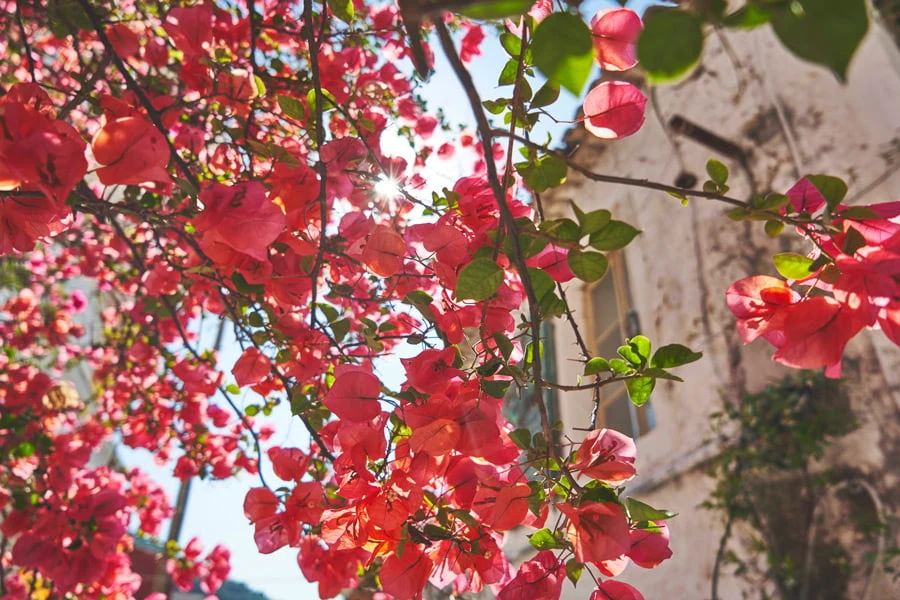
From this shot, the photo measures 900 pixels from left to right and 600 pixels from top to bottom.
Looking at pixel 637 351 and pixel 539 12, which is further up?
pixel 539 12

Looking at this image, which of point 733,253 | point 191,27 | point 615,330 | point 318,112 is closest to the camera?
point 318,112

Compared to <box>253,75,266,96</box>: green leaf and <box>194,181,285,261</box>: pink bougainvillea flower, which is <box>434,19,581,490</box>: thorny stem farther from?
<box>253,75,266,96</box>: green leaf

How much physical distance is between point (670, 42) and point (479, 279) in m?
0.28

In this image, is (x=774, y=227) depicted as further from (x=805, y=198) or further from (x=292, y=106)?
(x=292, y=106)

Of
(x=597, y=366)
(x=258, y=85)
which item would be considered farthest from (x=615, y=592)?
(x=258, y=85)

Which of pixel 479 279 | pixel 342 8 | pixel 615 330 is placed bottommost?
pixel 479 279

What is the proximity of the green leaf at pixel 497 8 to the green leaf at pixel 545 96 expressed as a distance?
37 centimetres

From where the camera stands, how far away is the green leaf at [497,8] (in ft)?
1.03

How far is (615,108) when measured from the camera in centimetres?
67

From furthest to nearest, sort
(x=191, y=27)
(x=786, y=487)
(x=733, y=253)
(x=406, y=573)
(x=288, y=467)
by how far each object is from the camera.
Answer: (x=733, y=253) → (x=786, y=487) → (x=191, y=27) → (x=288, y=467) → (x=406, y=573)

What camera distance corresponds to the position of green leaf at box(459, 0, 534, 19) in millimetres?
313

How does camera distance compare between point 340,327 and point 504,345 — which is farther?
point 340,327

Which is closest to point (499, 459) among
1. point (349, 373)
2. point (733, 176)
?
point (349, 373)

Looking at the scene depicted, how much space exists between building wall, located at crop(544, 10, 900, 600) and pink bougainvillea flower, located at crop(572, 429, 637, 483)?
5.24 ft
